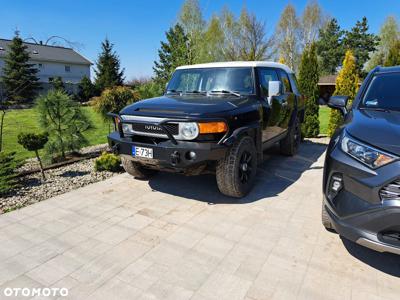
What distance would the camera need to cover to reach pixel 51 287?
221 centimetres

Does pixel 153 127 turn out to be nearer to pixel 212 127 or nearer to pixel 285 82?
pixel 212 127

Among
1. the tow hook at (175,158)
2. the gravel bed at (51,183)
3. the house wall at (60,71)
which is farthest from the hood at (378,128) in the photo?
the house wall at (60,71)

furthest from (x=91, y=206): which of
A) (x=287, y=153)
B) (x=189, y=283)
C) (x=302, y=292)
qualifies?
(x=287, y=153)

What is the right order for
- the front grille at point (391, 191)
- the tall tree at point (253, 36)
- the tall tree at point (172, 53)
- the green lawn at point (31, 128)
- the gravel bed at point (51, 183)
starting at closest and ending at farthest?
the front grille at point (391, 191) → the gravel bed at point (51, 183) → the green lawn at point (31, 128) → the tall tree at point (172, 53) → the tall tree at point (253, 36)

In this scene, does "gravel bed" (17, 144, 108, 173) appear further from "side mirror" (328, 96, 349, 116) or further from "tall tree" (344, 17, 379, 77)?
"tall tree" (344, 17, 379, 77)

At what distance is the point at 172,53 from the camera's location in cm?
1783

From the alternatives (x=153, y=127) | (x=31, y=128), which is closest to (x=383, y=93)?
(x=153, y=127)

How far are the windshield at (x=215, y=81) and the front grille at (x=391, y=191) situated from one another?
8.50 feet

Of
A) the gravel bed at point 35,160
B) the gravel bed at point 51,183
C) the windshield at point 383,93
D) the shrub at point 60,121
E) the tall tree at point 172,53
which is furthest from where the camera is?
the tall tree at point 172,53

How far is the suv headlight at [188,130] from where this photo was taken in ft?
10.6

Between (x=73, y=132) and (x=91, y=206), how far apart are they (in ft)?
9.95

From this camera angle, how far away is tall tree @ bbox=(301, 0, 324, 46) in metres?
33.2

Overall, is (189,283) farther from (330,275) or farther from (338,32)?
(338,32)

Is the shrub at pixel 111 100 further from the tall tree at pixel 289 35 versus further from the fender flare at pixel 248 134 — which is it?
the tall tree at pixel 289 35
